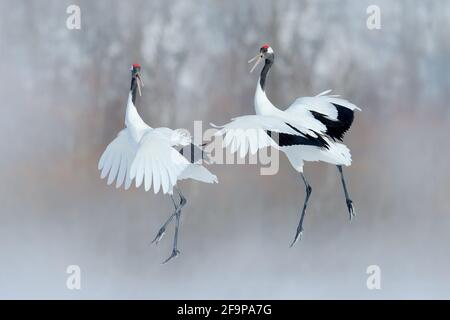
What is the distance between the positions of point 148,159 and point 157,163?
8cm

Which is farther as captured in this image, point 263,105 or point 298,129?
point 263,105

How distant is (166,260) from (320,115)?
1908 millimetres

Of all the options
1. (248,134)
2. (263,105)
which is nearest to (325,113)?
(263,105)

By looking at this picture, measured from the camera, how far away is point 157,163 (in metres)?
8.26

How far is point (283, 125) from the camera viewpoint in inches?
332

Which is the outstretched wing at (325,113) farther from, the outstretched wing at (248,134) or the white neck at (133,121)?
the white neck at (133,121)

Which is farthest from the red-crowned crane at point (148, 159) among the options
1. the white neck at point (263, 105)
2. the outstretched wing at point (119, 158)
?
the white neck at point (263, 105)

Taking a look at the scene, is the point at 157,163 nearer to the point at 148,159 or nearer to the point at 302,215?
the point at 148,159

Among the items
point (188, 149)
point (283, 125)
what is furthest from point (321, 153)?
point (188, 149)

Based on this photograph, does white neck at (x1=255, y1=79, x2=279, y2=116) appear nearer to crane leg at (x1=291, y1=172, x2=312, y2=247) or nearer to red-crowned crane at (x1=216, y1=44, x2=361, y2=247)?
red-crowned crane at (x1=216, y1=44, x2=361, y2=247)

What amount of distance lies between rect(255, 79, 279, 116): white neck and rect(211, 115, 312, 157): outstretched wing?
42cm

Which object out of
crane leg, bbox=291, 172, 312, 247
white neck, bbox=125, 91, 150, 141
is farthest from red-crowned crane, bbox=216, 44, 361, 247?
white neck, bbox=125, 91, 150, 141

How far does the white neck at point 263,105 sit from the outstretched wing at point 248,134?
42 centimetres

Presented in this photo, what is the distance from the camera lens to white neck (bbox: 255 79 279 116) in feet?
28.8
